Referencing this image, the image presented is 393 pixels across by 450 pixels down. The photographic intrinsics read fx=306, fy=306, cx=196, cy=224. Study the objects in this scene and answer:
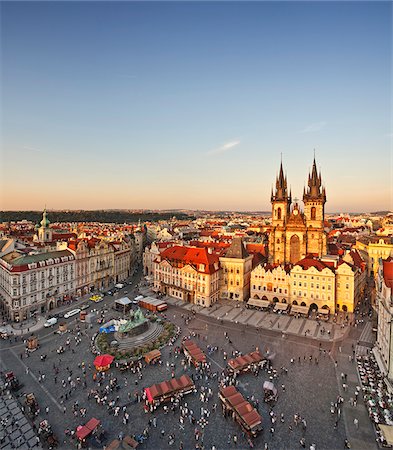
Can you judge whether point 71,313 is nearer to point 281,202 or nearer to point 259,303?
point 259,303

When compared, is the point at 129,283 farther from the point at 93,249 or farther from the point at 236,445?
the point at 236,445

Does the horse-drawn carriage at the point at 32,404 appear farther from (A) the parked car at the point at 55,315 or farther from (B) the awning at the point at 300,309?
(B) the awning at the point at 300,309

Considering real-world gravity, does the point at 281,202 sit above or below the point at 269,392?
above

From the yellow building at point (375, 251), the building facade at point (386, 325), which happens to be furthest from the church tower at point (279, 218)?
the building facade at point (386, 325)

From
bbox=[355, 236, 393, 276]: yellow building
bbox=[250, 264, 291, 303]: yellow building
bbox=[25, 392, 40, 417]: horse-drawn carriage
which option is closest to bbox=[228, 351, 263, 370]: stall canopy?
bbox=[25, 392, 40, 417]: horse-drawn carriage

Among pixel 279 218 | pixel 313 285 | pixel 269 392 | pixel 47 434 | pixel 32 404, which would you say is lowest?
pixel 47 434

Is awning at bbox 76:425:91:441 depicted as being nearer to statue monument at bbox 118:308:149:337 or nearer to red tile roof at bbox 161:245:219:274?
statue monument at bbox 118:308:149:337

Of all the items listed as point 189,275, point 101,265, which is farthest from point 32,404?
point 101,265

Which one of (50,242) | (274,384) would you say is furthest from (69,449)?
(50,242)
